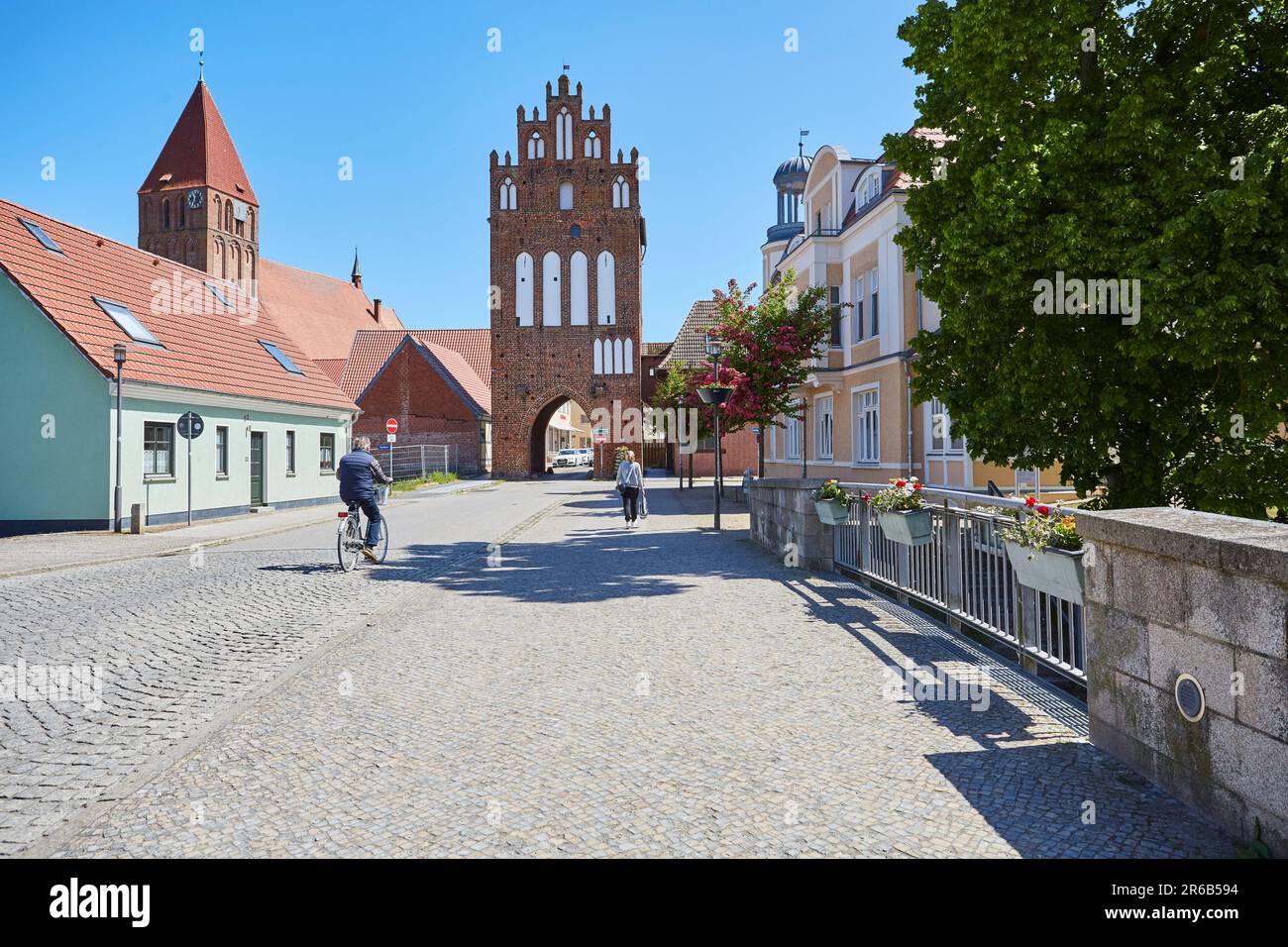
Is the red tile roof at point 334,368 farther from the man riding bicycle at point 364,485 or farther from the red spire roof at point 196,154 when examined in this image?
the man riding bicycle at point 364,485

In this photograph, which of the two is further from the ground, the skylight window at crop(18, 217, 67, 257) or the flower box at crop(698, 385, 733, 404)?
the skylight window at crop(18, 217, 67, 257)

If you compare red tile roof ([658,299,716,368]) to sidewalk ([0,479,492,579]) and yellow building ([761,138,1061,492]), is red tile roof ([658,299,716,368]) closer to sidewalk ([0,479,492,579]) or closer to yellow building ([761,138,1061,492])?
yellow building ([761,138,1061,492])

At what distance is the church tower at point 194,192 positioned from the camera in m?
60.8

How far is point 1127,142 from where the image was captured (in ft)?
25.3

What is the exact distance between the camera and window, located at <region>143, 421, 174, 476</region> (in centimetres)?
1892

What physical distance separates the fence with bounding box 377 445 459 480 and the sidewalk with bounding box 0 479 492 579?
24.1 meters

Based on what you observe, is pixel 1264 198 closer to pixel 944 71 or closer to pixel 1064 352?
pixel 1064 352

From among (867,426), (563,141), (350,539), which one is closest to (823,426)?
(867,426)

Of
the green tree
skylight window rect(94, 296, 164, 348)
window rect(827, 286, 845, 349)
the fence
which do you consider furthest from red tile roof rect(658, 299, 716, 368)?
the green tree

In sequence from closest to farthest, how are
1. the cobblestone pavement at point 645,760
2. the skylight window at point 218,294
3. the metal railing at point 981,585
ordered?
the cobblestone pavement at point 645,760
the metal railing at point 981,585
the skylight window at point 218,294

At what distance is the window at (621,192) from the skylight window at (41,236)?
105ft

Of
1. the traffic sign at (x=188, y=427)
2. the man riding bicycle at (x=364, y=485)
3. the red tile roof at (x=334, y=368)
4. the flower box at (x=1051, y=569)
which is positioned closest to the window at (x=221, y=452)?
the traffic sign at (x=188, y=427)

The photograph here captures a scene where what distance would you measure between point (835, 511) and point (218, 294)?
2294cm

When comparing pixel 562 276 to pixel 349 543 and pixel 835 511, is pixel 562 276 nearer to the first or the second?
pixel 349 543
